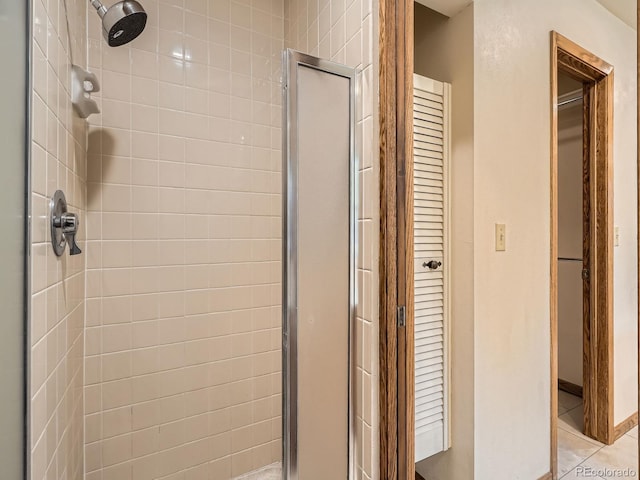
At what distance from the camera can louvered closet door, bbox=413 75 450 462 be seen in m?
1.37

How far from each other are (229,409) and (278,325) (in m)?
0.42

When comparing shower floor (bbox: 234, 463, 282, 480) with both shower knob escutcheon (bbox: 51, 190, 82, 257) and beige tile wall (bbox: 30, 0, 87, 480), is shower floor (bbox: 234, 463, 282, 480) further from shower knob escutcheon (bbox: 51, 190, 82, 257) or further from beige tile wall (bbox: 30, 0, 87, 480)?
shower knob escutcheon (bbox: 51, 190, 82, 257)

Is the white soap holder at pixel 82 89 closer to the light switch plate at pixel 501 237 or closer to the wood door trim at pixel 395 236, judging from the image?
the wood door trim at pixel 395 236

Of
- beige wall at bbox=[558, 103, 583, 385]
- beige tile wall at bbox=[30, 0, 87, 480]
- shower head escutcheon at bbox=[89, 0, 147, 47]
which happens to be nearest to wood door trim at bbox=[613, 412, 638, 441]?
beige wall at bbox=[558, 103, 583, 385]

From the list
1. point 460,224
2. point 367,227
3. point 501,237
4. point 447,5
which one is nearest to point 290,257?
point 367,227

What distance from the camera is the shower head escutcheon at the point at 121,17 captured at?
2.90 ft

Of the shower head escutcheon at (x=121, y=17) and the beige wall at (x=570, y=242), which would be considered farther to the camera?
the beige wall at (x=570, y=242)

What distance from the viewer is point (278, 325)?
1567 millimetres

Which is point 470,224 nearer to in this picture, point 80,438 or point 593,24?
point 593,24

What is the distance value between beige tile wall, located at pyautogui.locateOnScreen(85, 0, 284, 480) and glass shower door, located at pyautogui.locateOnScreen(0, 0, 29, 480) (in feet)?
2.54

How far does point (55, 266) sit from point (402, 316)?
0.88 m

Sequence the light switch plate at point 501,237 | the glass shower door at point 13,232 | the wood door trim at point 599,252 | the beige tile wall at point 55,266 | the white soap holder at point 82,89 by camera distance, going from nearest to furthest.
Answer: the glass shower door at point 13,232 → the beige tile wall at point 55,266 → the wood door trim at point 599,252 → the white soap holder at point 82,89 → the light switch plate at point 501,237


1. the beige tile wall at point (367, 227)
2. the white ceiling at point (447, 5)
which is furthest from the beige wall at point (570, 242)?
the beige tile wall at point (367, 227)

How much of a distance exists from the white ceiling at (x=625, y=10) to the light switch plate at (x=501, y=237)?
0.73 metres
